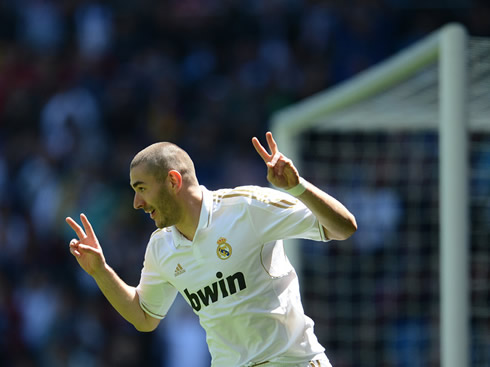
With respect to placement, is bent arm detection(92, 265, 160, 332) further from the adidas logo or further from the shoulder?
the shoulder

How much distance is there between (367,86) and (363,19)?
24.0 feet

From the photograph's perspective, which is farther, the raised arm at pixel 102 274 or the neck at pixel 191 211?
the raised arm at pixel 102 274

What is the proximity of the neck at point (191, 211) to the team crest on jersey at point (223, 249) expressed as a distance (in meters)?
0.15

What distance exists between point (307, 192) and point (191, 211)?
70 cm

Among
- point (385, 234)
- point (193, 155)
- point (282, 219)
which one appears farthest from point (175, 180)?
point (193, 155)

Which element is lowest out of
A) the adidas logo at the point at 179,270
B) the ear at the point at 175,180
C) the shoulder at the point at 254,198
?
the adidas logo at the point at 179,270

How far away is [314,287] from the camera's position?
8.62m

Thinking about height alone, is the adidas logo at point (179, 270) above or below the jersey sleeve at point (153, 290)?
above

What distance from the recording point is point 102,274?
13.4 feet

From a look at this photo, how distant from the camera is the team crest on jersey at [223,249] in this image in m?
3.86

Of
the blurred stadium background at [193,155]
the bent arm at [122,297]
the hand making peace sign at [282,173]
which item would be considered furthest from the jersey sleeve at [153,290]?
the blurred stadium background at [193,155]

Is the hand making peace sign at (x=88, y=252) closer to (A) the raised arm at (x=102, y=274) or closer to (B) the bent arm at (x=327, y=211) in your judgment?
(A) the raised arm at (x=102, y=274)

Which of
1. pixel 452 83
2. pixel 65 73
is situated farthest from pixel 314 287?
pixel 65 73

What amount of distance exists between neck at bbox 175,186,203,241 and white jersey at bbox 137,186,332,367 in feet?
0.12
